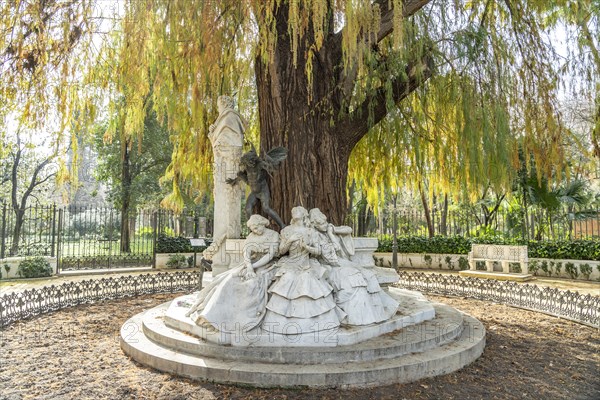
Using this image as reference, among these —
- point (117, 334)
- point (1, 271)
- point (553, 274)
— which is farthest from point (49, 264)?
point (553, 274)

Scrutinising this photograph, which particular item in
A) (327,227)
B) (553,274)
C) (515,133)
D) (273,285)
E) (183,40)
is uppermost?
(183,40)

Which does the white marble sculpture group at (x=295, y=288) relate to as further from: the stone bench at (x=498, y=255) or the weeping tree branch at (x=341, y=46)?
the stone bench at (x=498, y=255)

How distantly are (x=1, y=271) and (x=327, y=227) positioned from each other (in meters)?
11.2

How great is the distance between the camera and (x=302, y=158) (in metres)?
5.91

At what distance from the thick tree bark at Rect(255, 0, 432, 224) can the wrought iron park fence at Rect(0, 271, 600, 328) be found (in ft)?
13.7

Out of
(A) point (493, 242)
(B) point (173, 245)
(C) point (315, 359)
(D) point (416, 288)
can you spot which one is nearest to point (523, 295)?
(D) point (416, 288)

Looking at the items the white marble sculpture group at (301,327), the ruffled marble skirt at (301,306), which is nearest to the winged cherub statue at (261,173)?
the white marble sculpture group at (301,327)

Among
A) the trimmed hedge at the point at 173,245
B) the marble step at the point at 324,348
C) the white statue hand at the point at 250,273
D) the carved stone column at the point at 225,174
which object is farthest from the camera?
the trimmed hedge at the point at 173,245

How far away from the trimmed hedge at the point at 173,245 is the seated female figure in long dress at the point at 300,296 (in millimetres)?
11441

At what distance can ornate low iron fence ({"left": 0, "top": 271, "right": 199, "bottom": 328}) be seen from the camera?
6.65 m

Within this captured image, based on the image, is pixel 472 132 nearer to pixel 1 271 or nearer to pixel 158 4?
pixel 158 4

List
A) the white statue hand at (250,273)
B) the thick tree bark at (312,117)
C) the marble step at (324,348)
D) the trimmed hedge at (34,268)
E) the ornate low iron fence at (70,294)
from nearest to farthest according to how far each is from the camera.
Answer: the marble step at (324,348) → the white statue hand at (250,273) → the thick tree bark at (312,117) → the ornate low iron fence at (70,294) → the trimmed hedge at (34,268)

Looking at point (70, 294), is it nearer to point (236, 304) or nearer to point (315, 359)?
point (236, 304)

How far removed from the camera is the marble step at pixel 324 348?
399 cm
